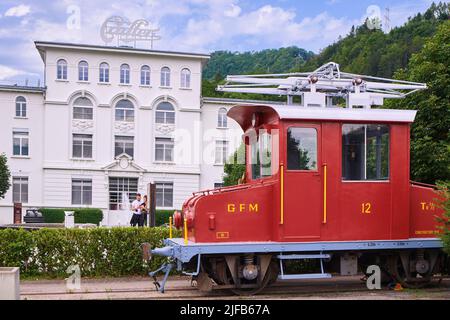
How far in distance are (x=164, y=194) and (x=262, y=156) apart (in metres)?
42.5

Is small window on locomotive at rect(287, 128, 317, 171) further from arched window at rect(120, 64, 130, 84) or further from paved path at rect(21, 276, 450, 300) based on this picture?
arched window at rect(120, 64, 130, 84)

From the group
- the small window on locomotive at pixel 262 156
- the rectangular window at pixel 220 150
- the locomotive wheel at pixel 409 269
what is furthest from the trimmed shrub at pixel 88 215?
the locomotive wheel at pixel 409 269

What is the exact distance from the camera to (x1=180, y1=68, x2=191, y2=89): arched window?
177 feet

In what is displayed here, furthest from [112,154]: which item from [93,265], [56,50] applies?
[93,265]

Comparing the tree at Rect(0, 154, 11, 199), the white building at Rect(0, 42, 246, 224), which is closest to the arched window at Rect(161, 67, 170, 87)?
the white building at Rect(0, 42, 246, 224)

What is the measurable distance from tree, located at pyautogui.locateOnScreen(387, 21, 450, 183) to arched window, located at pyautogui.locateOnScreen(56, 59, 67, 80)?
40.5 meters

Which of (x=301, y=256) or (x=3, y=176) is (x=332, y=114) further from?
(x=3, y=176)

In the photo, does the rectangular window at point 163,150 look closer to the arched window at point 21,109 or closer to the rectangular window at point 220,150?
the rectangular window at point 220,150

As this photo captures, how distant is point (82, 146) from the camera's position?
172 feet

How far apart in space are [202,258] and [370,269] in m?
3.47

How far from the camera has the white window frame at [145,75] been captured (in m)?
53.3

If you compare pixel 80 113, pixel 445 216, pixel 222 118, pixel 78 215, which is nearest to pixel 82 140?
pixel 80 113

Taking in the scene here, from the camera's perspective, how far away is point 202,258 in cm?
1113

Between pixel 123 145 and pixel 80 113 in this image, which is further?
pixel 123 145
